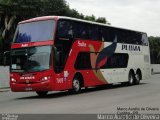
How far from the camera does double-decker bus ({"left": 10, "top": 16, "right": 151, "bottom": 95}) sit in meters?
20.7

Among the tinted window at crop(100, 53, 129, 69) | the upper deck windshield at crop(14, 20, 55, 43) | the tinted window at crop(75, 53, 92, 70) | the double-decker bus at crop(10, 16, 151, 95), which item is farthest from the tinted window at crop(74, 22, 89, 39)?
the tinted window at crop(100, 53, 129, 69)

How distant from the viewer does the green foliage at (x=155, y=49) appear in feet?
286

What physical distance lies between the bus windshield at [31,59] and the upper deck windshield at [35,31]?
529 mm

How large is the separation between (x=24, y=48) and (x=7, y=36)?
33.8 metres

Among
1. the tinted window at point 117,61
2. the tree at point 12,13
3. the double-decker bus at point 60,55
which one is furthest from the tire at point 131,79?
the tree at point 12,13

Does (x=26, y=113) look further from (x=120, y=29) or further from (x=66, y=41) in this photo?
(x=120, y=29)

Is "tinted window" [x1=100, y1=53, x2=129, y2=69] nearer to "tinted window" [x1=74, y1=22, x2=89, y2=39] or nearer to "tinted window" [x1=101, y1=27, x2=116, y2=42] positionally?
"tinted window" [x1=101, y1=27, x2=116, y2=42]

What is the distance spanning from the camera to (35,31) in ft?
70.8

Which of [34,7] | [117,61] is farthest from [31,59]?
[34,7]

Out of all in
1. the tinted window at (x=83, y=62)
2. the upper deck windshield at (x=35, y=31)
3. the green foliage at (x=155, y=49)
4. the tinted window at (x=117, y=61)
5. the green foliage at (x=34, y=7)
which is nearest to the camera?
the upper deck windshield at (x=35, y=31)

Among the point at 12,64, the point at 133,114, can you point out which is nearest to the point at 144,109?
the point at 133,114

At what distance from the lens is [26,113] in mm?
14320

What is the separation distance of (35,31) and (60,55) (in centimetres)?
167

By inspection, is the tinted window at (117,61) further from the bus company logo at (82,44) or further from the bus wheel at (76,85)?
the bus wheel at (76,85)
